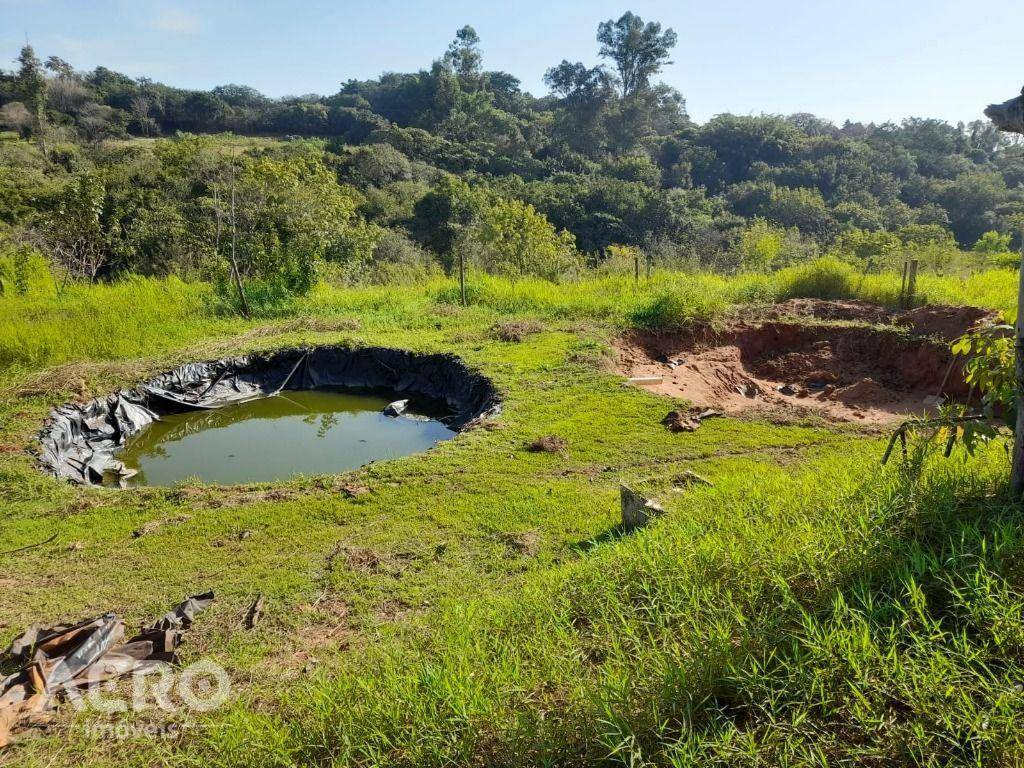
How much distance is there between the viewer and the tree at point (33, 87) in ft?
97.0

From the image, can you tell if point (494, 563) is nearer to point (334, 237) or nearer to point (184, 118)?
point (334, 237)

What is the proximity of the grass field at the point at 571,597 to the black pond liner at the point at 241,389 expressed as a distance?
52 centimetres

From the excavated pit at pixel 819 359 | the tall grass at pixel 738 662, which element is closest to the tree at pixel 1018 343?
the tall grass at pixel 738 662

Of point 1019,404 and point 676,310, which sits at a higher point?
point 1019,404

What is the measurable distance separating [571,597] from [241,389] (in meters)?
7.45

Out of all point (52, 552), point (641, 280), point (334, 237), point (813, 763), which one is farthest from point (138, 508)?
point (334, 237)

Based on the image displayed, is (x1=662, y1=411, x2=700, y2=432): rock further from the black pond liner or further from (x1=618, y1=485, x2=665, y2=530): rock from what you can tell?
(x1=618, y1=485, x2=665, y2=530): rock

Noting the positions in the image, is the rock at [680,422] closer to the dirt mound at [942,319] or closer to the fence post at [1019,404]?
the fence post at [1019,404]

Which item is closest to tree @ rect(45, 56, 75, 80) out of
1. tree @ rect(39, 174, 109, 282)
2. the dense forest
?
the dense forest

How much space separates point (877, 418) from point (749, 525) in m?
5.43

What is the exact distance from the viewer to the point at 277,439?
7.27 metres

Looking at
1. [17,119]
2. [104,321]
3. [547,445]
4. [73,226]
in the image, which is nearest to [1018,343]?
[547,445]

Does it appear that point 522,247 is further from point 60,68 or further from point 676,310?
point 60,68

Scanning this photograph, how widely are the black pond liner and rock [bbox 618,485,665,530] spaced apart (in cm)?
283
